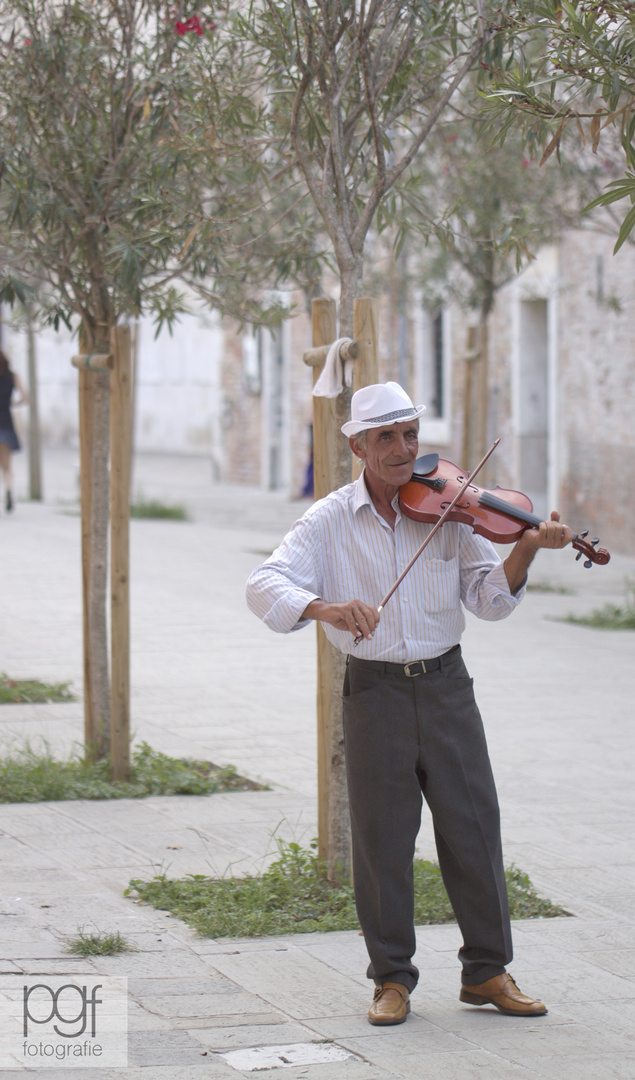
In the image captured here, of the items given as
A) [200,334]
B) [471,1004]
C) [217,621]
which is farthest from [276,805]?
[200,334]

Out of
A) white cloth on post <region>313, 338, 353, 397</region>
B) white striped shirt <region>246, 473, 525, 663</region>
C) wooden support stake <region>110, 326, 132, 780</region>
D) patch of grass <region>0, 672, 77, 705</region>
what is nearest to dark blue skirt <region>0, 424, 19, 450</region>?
patch of grass <region>0, 672, 77, 705</region>

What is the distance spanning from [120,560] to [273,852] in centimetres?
175

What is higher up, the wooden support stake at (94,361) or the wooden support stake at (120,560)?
the wooden support stake at (94,361)

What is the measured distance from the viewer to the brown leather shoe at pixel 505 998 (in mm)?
4156

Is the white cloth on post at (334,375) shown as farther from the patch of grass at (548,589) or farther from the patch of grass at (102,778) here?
the patch of grass at (548,589)

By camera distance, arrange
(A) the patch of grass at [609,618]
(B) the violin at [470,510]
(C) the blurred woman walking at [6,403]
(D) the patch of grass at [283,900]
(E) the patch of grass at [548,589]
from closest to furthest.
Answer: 1. (B) the violin at [470,510]
2. (D) the patch of grass at [283,900]
3. (A) the patch of grass at [609,618]
4. (E) the patch of grass at [548,589]
5. (C) the blurred woman walking at [6,403]

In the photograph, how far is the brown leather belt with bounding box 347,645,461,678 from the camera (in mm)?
4168

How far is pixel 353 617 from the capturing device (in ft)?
12.6

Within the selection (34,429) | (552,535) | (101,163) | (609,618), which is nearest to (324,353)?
(552,535)

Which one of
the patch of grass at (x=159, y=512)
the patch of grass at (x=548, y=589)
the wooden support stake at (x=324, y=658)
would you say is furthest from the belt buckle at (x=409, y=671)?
the patch of grass at (x=159, y=512)

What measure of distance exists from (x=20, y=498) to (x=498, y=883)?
18.2m

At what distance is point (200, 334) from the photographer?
37.0 meters

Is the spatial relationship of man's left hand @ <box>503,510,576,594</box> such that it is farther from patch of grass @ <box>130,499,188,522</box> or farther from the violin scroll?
patch of grass @ <box>130,499,188,522</box>

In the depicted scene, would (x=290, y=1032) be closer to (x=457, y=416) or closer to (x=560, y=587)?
(x=560, y=587)
